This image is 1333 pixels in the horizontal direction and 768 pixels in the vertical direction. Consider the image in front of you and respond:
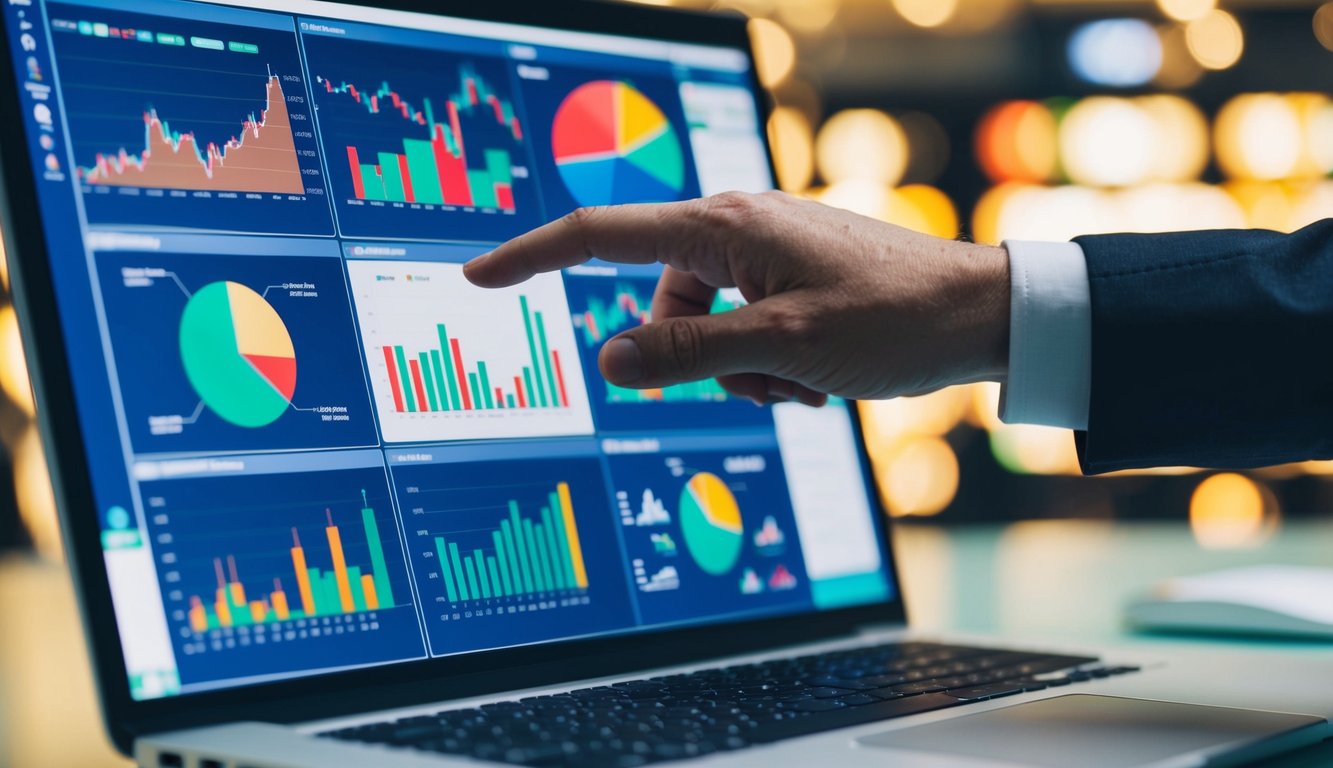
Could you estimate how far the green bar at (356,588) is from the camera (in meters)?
0.77

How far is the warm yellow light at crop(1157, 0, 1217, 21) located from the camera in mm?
4832

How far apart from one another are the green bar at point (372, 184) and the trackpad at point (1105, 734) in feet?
1.56

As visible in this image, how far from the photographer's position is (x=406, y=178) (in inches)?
34.5

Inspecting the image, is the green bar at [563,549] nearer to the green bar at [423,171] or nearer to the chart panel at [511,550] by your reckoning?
the chart panel at [511,550]

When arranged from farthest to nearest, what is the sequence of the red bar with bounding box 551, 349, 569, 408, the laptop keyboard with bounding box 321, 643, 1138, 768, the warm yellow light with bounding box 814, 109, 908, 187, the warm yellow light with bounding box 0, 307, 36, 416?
the warm yellow light with bounding box 814, 109, 908, 187
the warm yellow light with bounding box 0, 307, 36, 416
the red bar with bounding box 551, 349, 569, 408
the laptop keyboard with bounding box 321, 643, 1138, 768

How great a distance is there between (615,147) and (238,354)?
14.7 inches

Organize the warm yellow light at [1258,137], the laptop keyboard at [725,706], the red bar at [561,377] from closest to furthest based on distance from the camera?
the laptop keyboard at [725,706] < the red bar at [561,377] < the warm yellow light at [1258,137]

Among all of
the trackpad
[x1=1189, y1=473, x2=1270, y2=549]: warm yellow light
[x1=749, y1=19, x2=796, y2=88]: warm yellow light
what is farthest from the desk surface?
[x1=749, y1=19, x2=796, y2=88]: warm yellow light

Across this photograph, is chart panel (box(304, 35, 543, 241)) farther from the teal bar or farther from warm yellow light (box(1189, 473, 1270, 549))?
warm yellow light (box(1189, 473, 1270, 549))

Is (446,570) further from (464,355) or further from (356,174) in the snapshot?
(356,174)

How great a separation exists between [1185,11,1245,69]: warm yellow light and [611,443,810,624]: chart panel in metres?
4.46

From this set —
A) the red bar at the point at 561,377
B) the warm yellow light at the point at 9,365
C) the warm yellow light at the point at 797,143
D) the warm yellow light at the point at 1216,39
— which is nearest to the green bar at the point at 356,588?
the red bar at the point at 561,377

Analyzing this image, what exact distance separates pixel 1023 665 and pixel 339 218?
57 cm

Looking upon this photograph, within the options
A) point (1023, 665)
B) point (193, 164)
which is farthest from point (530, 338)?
point (1023, 665)
